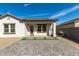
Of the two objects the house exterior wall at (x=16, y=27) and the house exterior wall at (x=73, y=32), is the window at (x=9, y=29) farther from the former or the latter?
the house exterior wall at (x=73, y=32)

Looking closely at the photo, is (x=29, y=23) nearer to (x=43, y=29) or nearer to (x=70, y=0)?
(x=43, y=29)

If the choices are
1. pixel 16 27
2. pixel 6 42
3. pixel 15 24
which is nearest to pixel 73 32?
pixel 16 27

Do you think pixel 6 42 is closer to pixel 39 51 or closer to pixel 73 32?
pixel 39 51

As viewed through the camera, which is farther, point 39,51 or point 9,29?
point 9,29

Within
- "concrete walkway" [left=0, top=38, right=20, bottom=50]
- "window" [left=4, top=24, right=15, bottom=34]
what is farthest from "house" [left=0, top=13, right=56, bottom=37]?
"concrete walkway" [left=0, top=38, right=20, bottom=50]

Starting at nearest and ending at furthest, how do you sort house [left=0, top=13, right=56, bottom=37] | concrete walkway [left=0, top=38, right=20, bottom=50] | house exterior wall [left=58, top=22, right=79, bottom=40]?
1. concrete walkway [left=0, top=38, right=20, bottom=50]
2. house exterior wall [left=58, top=22, right=79, bottom=40]
3. house [left=0, top=13, right=56, bottom=37]

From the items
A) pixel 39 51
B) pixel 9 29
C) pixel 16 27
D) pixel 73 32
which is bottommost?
pixel 39 51

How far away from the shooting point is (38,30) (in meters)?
25.0

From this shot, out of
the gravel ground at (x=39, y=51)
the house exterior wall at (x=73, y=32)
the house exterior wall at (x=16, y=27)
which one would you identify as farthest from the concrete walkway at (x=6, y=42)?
the house exterior wall at (x=73, y=32)

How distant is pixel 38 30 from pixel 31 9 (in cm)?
825

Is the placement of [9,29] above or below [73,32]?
above

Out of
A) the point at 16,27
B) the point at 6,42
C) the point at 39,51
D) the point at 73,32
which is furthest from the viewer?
the point at 16,27

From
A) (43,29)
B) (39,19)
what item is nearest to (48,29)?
(43,29)

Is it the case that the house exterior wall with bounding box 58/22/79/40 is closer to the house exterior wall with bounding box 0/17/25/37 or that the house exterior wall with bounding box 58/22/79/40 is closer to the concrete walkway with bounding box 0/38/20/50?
the house exterior wall with bounding box 0/17/25/37
